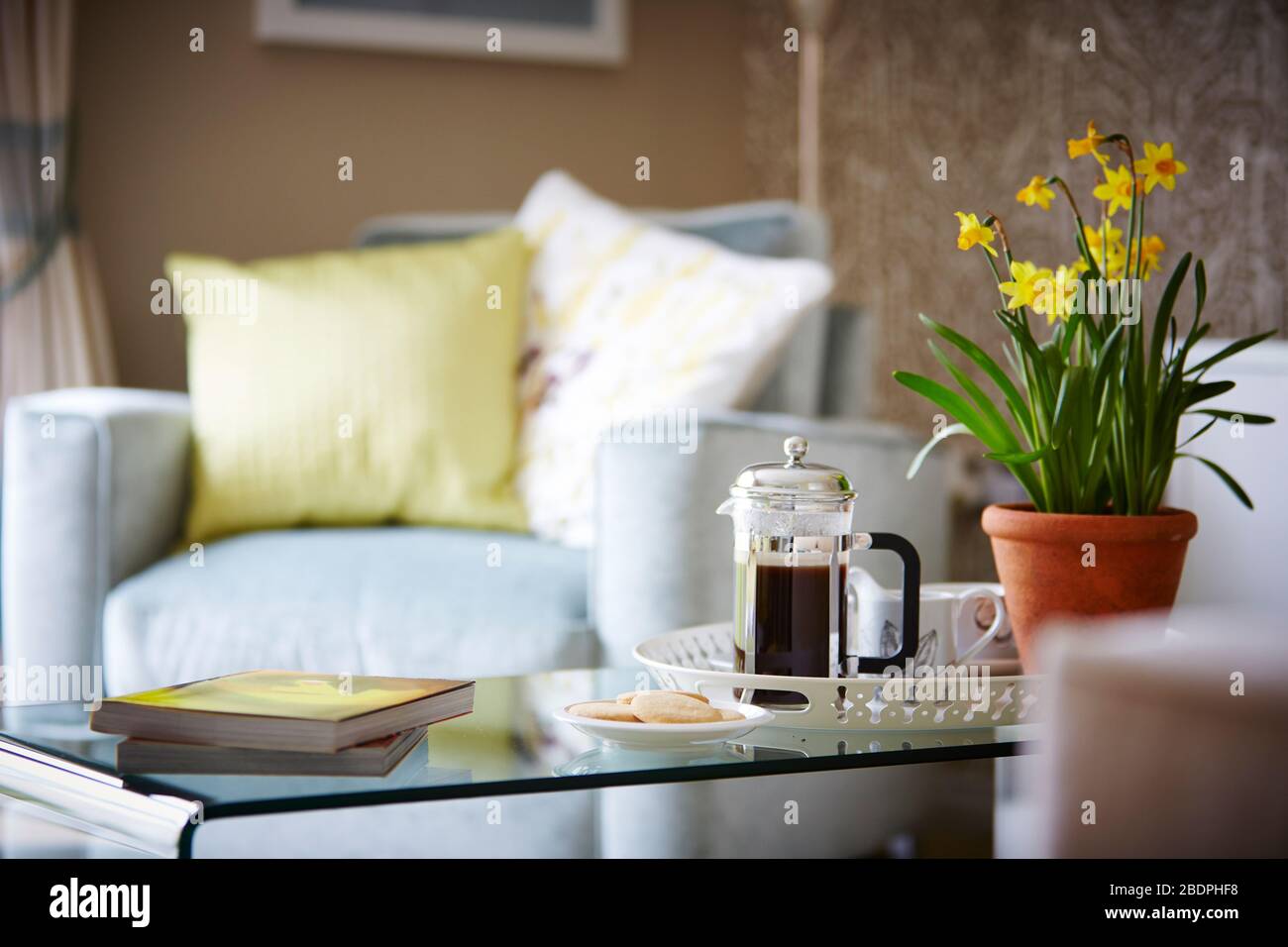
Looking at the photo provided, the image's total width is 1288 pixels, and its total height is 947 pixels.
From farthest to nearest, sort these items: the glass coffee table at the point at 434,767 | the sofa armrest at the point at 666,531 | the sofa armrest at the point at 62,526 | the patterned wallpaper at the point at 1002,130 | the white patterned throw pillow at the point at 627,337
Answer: the patterned wallpaper at the point at 1002,130, the white patterned throw pillow at the point at 627,337, the sofa armrest at the point at 62,526, the sofa armrest at the point at 666,531, the glass coffee table at the point at 434,767

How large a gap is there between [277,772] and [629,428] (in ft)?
2.85

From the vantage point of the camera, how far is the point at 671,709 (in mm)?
832

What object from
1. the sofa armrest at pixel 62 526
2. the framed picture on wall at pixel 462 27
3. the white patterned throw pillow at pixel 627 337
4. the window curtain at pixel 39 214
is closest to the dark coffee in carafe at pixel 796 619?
the white patterned throw pillow at pixel 627 337

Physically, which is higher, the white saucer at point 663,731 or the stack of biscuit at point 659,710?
the stack of biscuit at point 659,710

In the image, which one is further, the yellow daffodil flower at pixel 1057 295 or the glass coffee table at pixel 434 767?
the yellow daffodil flower at pixel 1057 295

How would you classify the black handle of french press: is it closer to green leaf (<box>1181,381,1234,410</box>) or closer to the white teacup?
the white teacup

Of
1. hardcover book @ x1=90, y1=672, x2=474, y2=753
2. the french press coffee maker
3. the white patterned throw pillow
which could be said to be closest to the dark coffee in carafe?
the french press coffee maker

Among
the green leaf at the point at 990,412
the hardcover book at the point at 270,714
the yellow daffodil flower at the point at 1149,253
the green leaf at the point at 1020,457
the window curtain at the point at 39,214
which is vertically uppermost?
the window curtain at the point at 39,214

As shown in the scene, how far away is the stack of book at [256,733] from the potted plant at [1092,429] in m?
0.48

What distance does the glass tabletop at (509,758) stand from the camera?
29.0 inches

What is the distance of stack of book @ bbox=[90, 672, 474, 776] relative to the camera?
30.2 inches

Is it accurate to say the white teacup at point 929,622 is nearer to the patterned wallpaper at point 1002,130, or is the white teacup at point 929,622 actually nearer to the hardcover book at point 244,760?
the hardcover book at point 244,760

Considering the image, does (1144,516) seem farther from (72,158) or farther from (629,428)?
(72,158)
